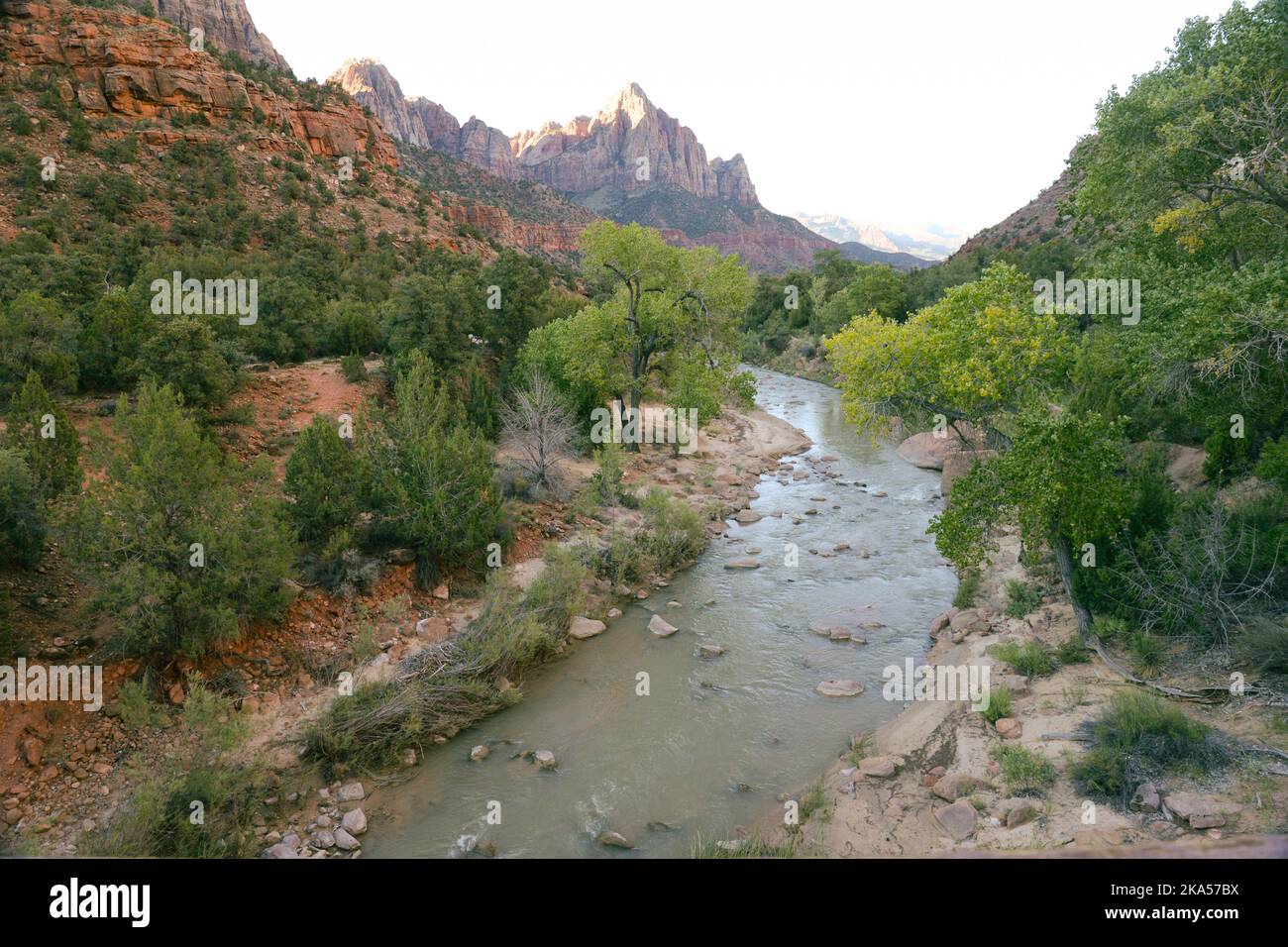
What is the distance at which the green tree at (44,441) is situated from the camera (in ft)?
33.6

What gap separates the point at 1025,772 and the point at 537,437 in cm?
1269

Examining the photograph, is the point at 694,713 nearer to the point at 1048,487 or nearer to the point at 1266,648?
the point at 1048,487

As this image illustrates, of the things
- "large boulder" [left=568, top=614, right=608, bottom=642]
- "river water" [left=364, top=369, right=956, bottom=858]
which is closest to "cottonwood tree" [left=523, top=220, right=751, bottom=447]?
"river water" [left=364, top=369, right=956, bottom=858]

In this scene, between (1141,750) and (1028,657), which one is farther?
(1028,657)

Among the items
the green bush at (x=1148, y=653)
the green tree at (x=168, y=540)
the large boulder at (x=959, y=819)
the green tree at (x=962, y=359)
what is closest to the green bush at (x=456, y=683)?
the green tree at (x=168, y=540)

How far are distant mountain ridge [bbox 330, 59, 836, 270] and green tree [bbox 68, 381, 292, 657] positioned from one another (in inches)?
4696

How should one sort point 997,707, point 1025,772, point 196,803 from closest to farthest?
point 196,803 → point 1025,772 → point 997,707


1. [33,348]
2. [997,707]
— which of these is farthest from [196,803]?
[33,348]

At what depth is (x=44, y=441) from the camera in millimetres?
10367

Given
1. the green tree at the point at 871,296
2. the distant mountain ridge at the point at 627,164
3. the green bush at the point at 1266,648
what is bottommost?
the green bush at the point at 1266,648

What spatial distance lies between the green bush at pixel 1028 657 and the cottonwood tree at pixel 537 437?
1060 cm

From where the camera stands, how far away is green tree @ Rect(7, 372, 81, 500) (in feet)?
33.6

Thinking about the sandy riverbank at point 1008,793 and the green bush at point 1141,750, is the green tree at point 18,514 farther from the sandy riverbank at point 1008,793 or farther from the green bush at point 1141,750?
the green bush at point 1141,750
